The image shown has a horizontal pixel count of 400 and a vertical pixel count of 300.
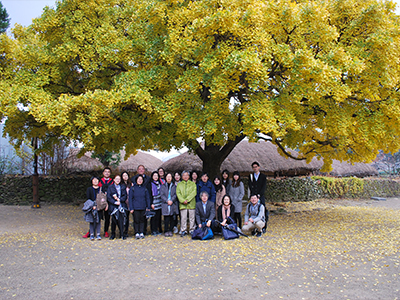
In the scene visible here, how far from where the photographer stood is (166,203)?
6797 mm

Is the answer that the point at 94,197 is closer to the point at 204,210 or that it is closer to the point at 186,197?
the point at 186,197

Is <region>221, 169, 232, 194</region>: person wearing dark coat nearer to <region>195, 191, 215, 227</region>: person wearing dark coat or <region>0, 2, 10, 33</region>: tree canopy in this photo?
<region>195, 191, 215, 227</region>: person wearing dark coat

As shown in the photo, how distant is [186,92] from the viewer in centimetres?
734

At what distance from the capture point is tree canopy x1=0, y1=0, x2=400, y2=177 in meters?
6.42

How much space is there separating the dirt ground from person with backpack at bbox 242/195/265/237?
30 cm

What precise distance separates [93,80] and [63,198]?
6742mm

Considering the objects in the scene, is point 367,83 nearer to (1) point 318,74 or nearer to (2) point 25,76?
(1) point 318,74

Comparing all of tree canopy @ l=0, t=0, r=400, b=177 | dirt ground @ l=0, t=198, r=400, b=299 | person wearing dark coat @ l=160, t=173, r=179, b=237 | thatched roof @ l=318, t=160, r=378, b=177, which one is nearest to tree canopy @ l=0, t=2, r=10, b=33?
tree canopy @ l=0, t=0, r=400, b=177

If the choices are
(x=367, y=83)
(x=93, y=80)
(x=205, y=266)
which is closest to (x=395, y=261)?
(x=205, y=266)

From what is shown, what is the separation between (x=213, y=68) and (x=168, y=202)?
3.26 meters

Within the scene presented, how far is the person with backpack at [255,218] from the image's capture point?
6.47 meters

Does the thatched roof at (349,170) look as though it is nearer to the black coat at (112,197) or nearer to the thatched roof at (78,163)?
the thatched roof at (78,163)

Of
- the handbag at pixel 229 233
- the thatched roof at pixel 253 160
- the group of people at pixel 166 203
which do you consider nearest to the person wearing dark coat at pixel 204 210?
the group of people at pixel 166 203

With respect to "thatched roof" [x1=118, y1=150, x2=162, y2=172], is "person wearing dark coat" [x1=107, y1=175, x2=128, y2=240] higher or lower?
lower
